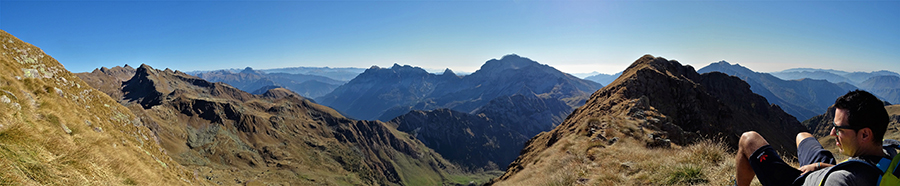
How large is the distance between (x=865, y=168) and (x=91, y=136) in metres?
18.8

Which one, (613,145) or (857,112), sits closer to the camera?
(857,112)

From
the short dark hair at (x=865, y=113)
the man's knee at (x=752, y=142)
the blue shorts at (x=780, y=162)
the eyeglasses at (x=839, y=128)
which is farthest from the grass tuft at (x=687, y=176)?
the short dark hair at (x=865, y=113)

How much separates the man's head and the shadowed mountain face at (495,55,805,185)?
18.6ft

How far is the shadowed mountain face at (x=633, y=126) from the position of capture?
16656 mm

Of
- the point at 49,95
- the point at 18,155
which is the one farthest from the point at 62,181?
the point at 49,95

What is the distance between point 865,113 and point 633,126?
1905 cm

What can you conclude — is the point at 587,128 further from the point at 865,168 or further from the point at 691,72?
the point at 691,72

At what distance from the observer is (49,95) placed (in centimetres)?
1317

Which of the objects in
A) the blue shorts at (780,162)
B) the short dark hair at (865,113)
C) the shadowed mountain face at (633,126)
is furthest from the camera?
the shadowed mountain face at (633,126)

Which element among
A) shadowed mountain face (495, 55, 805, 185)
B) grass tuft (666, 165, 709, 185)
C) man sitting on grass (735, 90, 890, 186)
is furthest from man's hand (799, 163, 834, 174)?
shadowed mountain face (495, 55, 805, 185)

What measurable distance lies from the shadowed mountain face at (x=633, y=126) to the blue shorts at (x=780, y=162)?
4.93m

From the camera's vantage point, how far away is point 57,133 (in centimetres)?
944

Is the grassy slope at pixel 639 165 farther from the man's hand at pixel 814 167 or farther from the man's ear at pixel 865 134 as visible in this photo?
the man's ear at pixel 865 134

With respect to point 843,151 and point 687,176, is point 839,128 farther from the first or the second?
point 687,176
